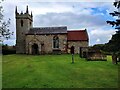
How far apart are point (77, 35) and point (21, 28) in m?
15.9

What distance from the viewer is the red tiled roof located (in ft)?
224

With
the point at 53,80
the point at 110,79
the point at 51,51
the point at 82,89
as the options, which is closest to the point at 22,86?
the point at 53,80

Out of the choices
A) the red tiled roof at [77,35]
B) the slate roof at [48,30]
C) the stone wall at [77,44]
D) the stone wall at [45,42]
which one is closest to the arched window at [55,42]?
the stone wall at [45,42]

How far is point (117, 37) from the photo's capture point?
16156 millimetres

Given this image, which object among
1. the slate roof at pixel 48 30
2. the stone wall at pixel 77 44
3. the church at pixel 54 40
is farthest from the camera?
the slate roof at pixel 48 30

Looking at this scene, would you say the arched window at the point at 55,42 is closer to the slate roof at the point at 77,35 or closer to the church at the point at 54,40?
the church at the point at 54,40

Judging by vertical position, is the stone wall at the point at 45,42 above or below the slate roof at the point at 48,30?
below

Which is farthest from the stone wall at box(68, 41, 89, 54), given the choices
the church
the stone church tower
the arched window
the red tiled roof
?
the stone church tower

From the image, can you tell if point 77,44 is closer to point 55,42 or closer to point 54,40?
point 55,42

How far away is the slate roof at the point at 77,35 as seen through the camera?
68.3m

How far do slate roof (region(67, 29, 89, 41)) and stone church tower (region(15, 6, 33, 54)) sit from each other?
12.0 meters

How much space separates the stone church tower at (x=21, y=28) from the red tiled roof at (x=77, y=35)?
1200 centimetres

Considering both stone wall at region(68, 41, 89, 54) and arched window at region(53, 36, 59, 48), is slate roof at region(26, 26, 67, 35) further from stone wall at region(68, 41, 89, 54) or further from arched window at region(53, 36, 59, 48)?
stone wall at region(68, 41, 89, 54)

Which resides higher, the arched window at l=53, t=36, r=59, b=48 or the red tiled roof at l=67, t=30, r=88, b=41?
the red tiled roof at l=67, t=30, r=88, b=41
